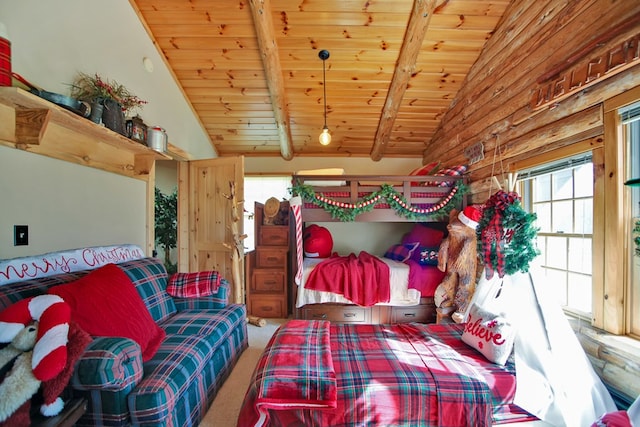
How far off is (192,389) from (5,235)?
56.3 inches

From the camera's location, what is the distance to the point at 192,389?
151 cm

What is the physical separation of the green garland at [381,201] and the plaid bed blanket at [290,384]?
1.71 metres

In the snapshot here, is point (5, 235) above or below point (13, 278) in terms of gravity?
above

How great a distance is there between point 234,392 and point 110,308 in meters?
1.03

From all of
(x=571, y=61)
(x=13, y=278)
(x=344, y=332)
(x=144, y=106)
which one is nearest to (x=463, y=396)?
(x=344, y=332)

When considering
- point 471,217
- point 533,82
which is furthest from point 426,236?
point 533,82

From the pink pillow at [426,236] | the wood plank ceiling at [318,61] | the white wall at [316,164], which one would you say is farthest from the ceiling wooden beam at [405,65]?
the pink pillow at [426,236]

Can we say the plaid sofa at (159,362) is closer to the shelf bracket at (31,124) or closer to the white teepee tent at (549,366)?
the shelf bracket at (31,124)

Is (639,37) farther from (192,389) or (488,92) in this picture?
(192,389)

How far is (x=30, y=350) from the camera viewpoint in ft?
3.39

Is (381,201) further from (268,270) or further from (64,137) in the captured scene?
(64,137)

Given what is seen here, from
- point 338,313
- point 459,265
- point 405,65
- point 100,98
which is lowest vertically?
point 338,313

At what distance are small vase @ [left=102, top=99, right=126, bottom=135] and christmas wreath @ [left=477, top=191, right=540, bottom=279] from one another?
2.84 m

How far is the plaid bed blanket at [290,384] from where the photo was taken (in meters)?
1.26
